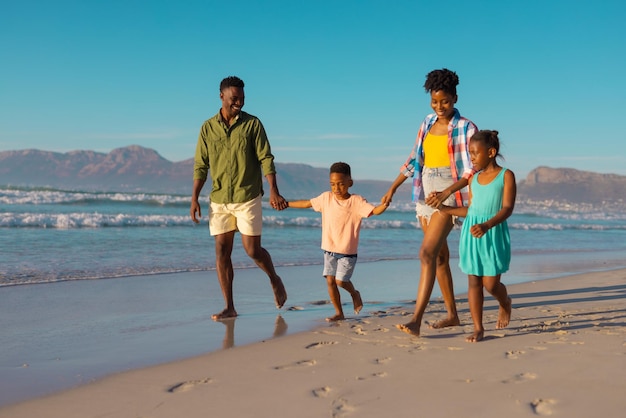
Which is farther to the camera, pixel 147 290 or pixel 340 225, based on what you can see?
pixel 147 290

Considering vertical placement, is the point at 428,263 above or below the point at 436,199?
below

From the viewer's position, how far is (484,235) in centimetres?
426

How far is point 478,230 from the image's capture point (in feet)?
13.3

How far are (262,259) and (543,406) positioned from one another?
3.10m

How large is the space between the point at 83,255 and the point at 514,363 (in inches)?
300

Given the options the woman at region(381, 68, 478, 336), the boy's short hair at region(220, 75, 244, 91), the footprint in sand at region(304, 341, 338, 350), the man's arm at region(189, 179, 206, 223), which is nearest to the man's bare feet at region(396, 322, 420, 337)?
the woman at region(381, 68, 478, 336)

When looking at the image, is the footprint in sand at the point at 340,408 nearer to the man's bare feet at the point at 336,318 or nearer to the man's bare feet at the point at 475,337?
the man's bare feet at the point at 475,337

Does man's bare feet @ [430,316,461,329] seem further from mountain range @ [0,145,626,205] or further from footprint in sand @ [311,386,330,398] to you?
mountain range @ [0,145,626,205]

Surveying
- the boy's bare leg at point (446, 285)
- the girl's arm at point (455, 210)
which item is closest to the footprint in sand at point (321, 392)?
the girl's arm at point (455, 210)

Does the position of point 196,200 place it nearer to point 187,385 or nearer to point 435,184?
point 435,184

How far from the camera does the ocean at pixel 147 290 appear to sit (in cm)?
394

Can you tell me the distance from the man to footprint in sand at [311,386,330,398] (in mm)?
2288

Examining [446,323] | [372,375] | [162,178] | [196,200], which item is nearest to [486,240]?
[446,323]

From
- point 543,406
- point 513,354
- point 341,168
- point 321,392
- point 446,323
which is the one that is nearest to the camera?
point 543,406
